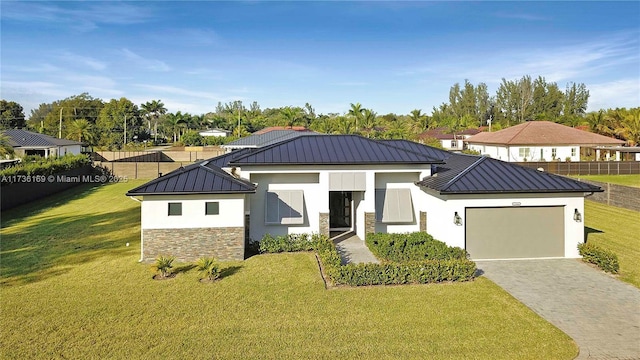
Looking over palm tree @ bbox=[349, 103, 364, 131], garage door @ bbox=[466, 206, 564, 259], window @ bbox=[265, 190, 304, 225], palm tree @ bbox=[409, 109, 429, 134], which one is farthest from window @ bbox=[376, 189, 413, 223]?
palm tree @ bbox=[409, 109, 429, 134]

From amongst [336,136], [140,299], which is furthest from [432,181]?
[140,299]

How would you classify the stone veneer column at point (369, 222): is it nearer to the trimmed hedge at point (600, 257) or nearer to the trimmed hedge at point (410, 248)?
the trimmed hedge at point (410, 248)

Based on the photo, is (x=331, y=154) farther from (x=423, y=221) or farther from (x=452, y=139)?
(x=452, y=139)

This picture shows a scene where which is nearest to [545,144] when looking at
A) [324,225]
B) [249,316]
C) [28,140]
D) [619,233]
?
[619,233]

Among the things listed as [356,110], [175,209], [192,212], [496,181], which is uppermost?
[356,110]

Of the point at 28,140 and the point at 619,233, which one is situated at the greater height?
the point at 28,140
